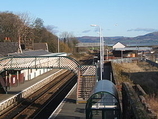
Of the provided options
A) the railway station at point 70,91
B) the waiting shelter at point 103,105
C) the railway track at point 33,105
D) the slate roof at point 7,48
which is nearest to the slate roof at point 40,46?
the slate roof at point 7,48

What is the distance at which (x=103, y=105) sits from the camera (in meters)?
10.1

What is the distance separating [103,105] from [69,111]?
7179 millimetres

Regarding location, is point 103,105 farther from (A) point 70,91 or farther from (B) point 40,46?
(B) point 40,46

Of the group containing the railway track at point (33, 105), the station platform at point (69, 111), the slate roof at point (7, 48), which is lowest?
the railway track at point (33, 105)

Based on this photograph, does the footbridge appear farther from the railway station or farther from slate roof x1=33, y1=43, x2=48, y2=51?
slate roof x1=33, y1=43, x2=48, y2=51

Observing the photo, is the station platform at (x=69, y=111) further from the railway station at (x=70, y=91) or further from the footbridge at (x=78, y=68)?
the footbridge at (x=78, y=68)

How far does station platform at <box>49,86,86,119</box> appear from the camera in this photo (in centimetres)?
1552

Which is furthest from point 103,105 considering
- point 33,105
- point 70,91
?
point 70,91

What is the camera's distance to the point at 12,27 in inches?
2258

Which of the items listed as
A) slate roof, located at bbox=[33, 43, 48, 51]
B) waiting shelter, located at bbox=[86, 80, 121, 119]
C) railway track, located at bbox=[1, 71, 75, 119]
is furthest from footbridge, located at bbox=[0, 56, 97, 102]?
slate roof, located at bbox=[33, 43, 48, 51]

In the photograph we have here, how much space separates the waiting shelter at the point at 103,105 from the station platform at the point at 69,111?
5089 mm

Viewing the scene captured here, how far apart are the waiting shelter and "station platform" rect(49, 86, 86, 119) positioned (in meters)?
5.09

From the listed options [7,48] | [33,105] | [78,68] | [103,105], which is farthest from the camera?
[7,48]

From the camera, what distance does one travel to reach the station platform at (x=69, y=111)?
15523 mm
